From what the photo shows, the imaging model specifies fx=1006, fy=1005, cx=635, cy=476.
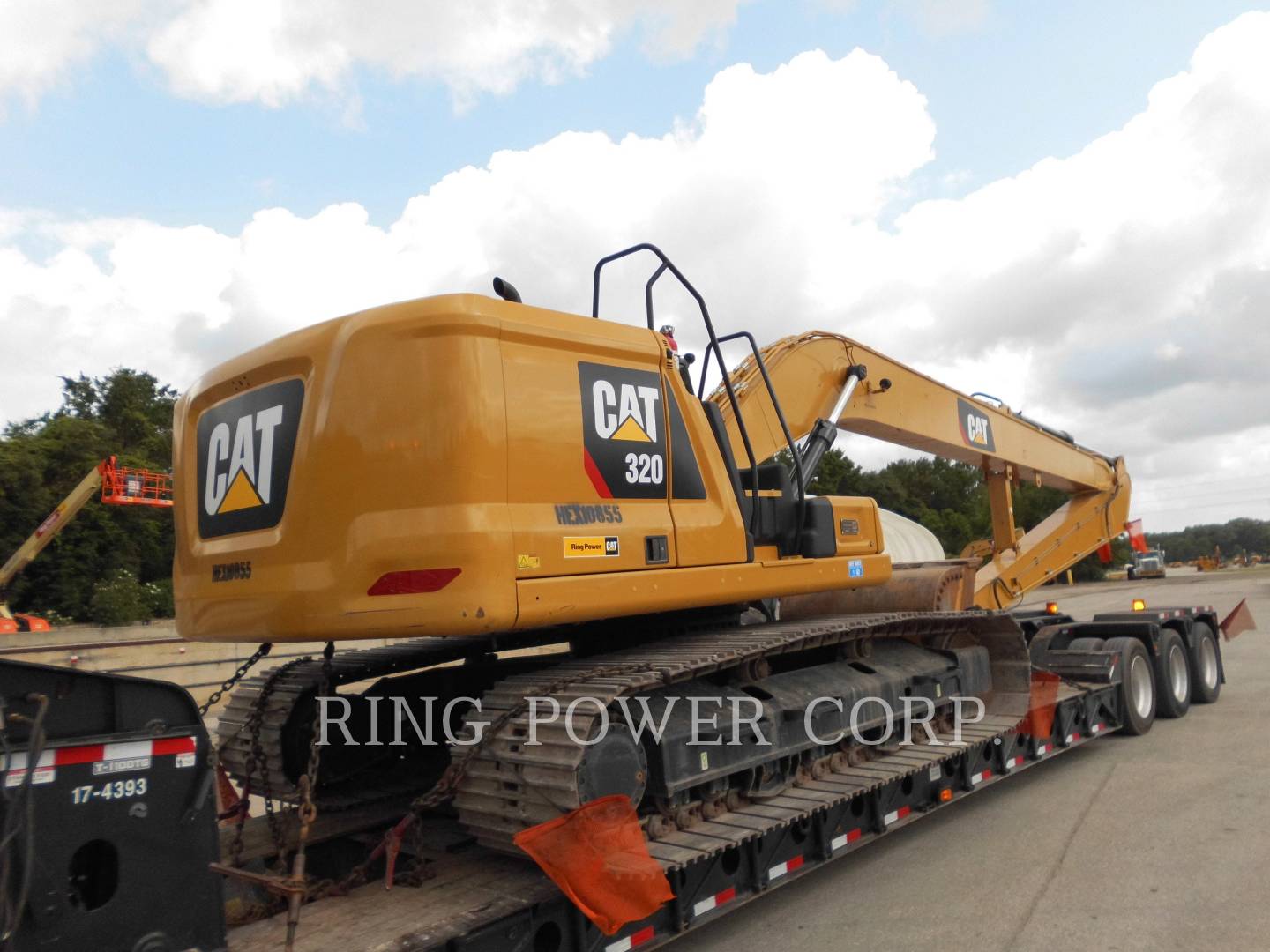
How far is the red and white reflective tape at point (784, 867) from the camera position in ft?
16.7

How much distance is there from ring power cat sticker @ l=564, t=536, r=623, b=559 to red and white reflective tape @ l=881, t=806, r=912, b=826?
9.05 ft

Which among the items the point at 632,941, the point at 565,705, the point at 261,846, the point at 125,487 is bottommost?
the point at 632,941

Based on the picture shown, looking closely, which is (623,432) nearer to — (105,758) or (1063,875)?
(105,758)

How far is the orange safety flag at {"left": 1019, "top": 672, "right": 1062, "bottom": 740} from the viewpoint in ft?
24.9

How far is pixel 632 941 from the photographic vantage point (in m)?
4.32

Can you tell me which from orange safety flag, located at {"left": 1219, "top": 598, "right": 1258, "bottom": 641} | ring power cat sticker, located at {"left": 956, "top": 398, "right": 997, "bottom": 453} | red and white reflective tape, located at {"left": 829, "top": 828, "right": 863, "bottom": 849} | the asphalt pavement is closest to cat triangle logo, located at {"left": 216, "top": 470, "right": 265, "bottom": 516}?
the asphalt pavement

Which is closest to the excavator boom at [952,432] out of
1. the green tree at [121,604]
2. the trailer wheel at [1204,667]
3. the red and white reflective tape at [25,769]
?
the trailer wheel at [1204,667]

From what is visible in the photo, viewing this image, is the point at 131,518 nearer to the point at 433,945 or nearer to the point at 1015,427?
the point at 1015,427

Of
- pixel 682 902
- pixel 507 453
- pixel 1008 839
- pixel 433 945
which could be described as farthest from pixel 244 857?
pixel 1008 839

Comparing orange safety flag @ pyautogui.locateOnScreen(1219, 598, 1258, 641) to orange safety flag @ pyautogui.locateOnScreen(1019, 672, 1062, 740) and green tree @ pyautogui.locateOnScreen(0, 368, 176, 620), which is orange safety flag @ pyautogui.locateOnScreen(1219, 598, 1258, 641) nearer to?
orange safety flag @ pyautogui.locateOnScreen(1019, 672, 1062, 740)

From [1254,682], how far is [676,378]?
10.9m

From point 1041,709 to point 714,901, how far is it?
4.05 meters

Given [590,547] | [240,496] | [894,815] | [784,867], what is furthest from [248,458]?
[894,815]

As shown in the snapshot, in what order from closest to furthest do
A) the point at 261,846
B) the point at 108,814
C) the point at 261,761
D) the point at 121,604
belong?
the point at 108,814, the point at 261,846, the point at 261,761, the point at 121,604
